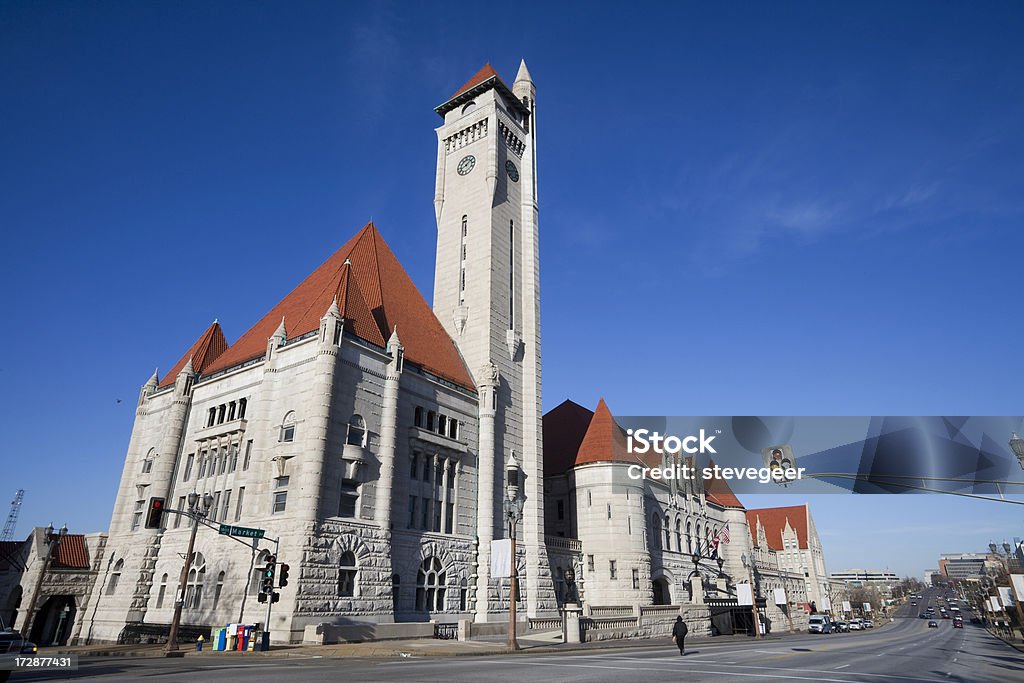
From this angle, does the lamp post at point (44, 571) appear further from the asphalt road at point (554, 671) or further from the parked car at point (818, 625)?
the parked car at point (818, 625)

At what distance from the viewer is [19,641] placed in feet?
47.1

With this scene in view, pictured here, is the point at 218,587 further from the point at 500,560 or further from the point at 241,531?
the point at 500,560

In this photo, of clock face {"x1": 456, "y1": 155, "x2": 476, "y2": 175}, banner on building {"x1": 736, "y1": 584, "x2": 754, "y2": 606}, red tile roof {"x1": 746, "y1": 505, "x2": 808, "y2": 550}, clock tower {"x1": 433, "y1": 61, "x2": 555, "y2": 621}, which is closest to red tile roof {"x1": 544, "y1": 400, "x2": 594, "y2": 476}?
clock tower {"x1": 433, "y1": 61, "x2": 555, "y2": 621}

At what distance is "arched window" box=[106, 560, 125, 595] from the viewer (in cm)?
3534

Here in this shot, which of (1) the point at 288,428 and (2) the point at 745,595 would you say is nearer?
(1) the point at 288,428

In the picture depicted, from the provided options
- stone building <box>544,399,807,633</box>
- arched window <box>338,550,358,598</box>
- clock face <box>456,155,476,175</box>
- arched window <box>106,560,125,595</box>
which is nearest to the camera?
arched window <box>338,550,358,598</box>

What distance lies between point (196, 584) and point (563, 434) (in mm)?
33750

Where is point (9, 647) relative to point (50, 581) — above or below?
below

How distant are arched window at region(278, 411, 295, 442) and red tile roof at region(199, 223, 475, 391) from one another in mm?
4493

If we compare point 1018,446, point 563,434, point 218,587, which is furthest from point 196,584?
point 1018,446

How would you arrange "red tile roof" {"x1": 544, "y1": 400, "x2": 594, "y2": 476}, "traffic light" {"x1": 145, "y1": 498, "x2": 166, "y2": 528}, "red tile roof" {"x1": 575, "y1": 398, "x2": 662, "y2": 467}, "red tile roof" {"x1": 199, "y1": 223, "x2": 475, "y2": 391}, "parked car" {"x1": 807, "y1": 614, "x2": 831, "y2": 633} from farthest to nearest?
"parked car" {"x1": 807, "y1": 614, "x2": 831, "y2": 633}, "red tile roof" {"x1": 544, "y1": 400, "x2": 594, "y2": 476}, "red tile roof" {"x1": 575, "y1": 398, "x2": 662, "y2": 467}, "red tile roof" {"x1": 199, "y1": 223, "x2": 475, "y2": 391}, "traffic light" {"x1": 145, "y1": 498, "x2": 166, "y2": 528}

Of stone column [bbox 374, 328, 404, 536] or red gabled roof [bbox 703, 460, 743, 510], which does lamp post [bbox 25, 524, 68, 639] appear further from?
red gabled roof [bbox 703, 460, 743, 510]

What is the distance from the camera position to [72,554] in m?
41.2

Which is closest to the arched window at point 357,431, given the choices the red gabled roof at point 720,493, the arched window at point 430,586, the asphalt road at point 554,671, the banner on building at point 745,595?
the arched window at point 430,586
